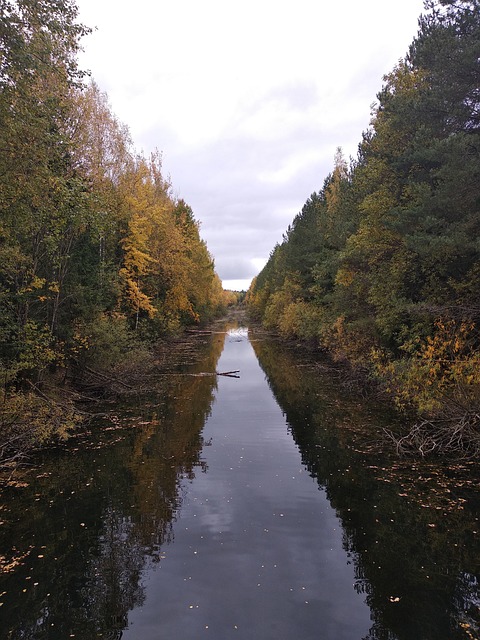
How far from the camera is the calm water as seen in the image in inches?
243

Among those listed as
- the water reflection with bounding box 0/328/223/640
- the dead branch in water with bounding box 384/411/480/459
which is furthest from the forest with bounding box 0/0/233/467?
the dead branch in water with bounding box 384/411/480/459

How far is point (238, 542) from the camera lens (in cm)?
820

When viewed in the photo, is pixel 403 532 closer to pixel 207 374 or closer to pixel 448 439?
pixel 448 439

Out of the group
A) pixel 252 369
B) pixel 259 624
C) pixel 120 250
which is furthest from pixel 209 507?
pixel 120 250

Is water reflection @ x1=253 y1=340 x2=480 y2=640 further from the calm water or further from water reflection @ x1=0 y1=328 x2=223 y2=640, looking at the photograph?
water reflection @ x1=0 y1=328 x2=223 y2=640

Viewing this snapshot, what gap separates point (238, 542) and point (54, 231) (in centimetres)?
1132

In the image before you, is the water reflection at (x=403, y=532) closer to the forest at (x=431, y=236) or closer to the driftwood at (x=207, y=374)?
the forest at (x=431, y=236)

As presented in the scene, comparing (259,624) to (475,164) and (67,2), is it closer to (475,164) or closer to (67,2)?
(475,164)

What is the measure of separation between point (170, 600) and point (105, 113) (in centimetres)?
2902

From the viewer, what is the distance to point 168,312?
122 ft

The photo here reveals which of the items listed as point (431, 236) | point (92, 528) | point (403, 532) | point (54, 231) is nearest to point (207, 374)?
point (54, 231)

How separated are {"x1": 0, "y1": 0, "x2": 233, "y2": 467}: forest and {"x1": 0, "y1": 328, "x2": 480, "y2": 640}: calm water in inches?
125

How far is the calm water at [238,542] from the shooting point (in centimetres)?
616

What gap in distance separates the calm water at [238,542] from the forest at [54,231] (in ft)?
10.4
